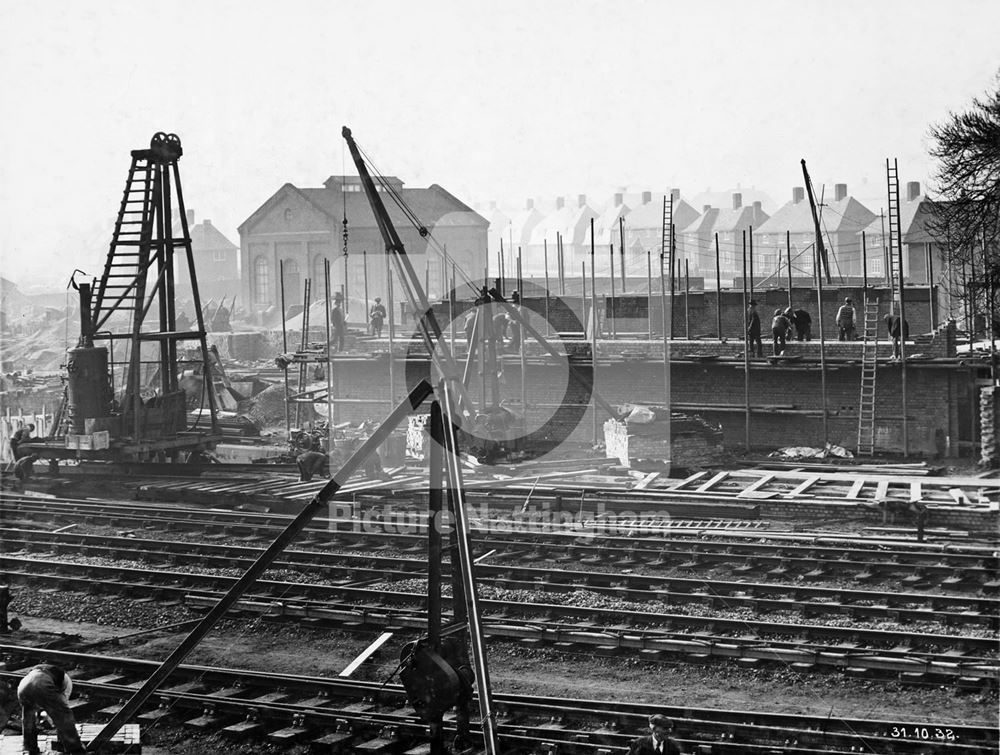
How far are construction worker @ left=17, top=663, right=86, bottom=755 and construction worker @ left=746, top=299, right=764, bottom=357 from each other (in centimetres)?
1453

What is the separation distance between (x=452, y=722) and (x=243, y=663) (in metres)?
2.44

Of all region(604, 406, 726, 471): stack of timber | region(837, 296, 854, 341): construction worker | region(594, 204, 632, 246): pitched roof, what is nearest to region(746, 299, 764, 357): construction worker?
region(837, 296, 854, 341): construction worker

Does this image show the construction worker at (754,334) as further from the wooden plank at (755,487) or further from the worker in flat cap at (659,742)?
the worker in flat cap at (659,742)

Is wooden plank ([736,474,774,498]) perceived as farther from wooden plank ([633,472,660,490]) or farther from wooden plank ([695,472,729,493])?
wooden plank ([633,472,660,490])

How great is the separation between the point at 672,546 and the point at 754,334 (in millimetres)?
8461

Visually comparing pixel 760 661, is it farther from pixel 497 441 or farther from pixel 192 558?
pixel 497 441

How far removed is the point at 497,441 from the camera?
56.2 feet

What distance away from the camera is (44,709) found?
7.41 meters

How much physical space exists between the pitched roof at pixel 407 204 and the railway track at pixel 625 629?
25201mm

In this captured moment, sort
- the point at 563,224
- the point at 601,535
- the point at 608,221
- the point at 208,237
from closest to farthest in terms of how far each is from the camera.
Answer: the point at 601,535 < the point at 563,224 < the point at 208,237 < the point at 608,221

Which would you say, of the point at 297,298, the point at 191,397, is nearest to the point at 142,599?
the point at 191,397

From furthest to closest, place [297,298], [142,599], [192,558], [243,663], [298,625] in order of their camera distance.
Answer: [297,298]
[192,558]
[142,599]
[298,625]
[243,663]

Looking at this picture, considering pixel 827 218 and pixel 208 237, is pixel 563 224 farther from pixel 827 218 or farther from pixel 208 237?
pixel 208 237

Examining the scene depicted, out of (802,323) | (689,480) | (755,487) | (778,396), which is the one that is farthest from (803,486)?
(802,323)
